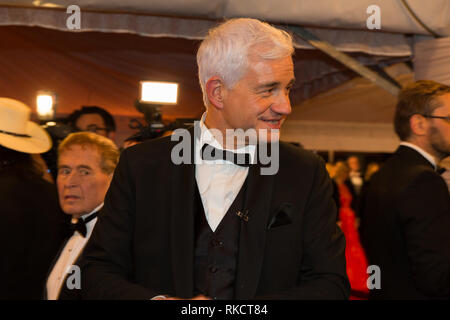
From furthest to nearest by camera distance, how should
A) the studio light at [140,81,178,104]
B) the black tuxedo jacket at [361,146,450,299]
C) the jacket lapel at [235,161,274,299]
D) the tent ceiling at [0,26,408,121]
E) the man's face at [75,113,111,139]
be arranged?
the tent ceiling at [0,26,408,121], the man's face at [75,113,111,139], the studio light at [140,81,178,104], the black tuxedo jacket at [361,146,450,299], the jacket lapel at [235,161,274,299]

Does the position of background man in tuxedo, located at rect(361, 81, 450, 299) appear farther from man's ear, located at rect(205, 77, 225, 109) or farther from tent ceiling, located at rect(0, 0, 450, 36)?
man's ear, located at rect(205, 77, 225, 109)

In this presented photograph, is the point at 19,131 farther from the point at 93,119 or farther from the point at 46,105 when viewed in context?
the point at 93,119

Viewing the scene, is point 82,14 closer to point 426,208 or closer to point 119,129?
point 426,208

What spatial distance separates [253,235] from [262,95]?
1.41ft

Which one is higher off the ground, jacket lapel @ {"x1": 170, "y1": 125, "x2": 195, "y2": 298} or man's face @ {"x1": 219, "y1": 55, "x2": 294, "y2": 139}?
man's face @ {"x1": 219, "y1": 55, "x2": 294, "y2": 139}

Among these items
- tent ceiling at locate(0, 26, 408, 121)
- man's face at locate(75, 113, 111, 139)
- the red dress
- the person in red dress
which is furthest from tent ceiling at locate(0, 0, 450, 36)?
the person in red dress

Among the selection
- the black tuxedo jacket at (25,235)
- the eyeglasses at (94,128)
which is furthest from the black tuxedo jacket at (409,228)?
the eyeglasses at (94,128)

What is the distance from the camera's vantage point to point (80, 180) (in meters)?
2.40

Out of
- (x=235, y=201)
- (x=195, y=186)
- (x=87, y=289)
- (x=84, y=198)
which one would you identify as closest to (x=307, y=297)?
(x=235, y=201)

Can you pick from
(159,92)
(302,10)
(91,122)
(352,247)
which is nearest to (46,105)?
(91,122)

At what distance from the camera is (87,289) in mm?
1423

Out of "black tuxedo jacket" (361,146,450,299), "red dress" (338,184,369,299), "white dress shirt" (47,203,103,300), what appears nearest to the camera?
"black tuxedo jacket" (361,146,450,299)

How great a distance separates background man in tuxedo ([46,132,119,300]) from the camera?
2371mm

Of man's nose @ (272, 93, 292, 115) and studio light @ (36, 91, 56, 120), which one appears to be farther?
studio light @ (36, 91, 56, 120)
